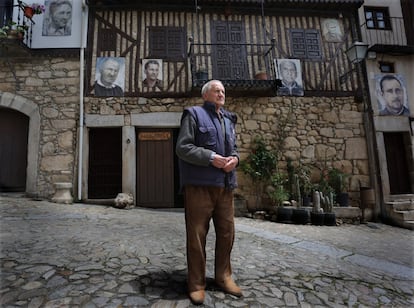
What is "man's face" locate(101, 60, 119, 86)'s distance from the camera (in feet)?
20.7

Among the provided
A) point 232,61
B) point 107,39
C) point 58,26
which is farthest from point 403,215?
point 58,26

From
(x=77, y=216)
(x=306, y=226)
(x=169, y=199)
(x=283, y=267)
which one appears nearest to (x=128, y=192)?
(x=169, y=199)

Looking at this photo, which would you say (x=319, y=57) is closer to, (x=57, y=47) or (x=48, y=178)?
(x=57, y=47)

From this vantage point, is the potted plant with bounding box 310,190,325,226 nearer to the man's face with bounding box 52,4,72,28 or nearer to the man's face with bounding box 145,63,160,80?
the man's face with bounding box 145,63,160,80

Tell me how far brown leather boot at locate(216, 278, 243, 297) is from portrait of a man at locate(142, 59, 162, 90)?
5548mm

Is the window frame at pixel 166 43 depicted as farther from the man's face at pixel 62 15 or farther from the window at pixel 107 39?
the man's face at pixel 62 15

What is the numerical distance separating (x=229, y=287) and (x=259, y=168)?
4478 millimetres

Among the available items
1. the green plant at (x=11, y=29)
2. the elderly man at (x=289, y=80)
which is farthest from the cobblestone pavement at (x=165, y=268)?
the green plant at (x=11, y=29)

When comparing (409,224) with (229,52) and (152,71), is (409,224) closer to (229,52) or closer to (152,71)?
(229,52)

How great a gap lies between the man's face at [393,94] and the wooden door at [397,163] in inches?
30.0

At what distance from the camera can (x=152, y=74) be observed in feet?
21.1

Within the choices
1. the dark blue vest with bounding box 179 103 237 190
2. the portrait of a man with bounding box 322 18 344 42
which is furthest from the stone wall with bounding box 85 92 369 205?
the dark blue vest with bounding box 179 103 237 190

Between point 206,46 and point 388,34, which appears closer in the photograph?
point 206,46

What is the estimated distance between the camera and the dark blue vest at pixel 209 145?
1651mm
